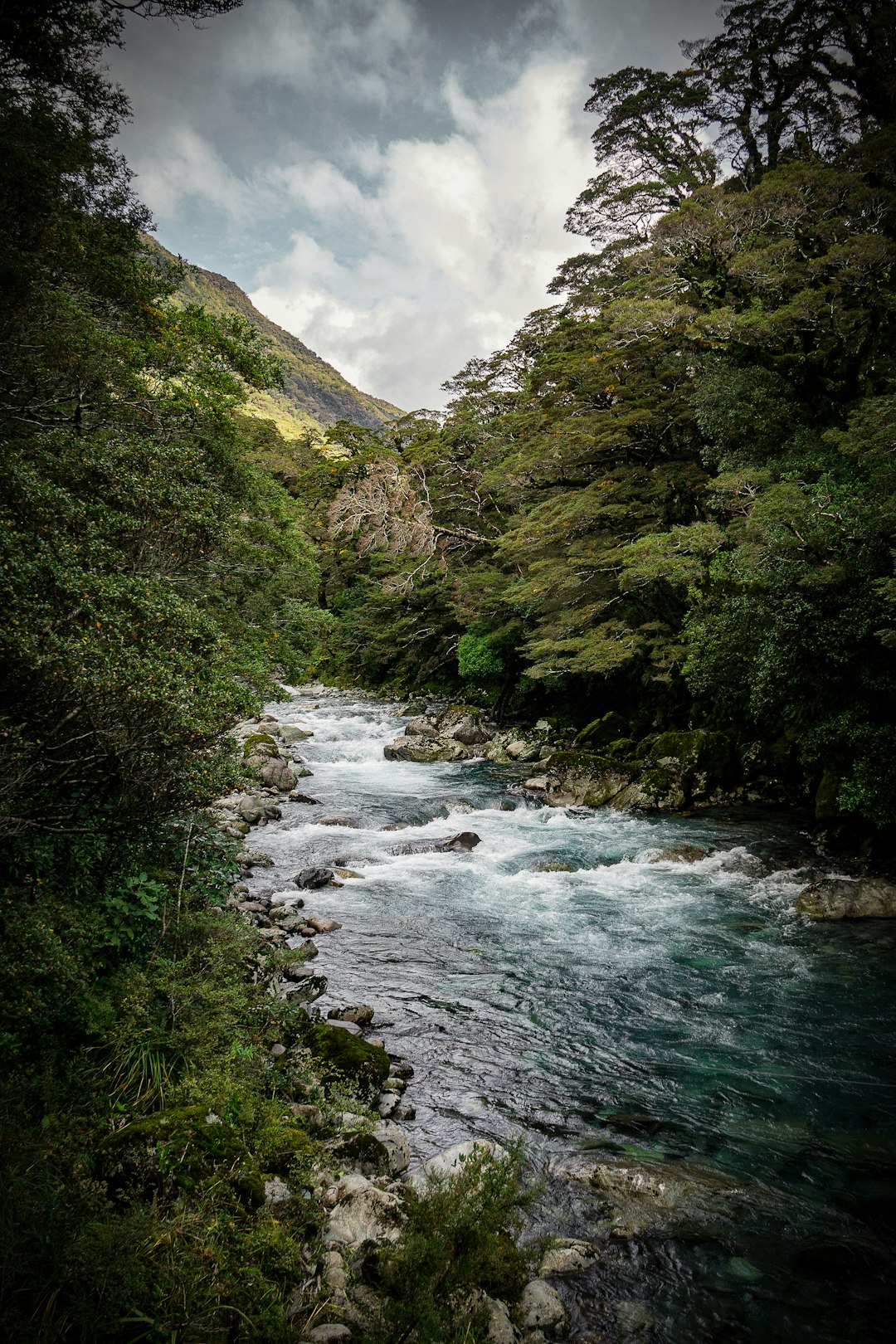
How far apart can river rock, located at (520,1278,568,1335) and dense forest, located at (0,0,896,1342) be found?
0.24 meters

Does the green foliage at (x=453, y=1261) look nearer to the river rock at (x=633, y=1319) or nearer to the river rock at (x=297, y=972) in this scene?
the river rock at (x=633, y=1319)

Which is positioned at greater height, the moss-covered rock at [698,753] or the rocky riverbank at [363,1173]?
the moss-covered rock at [698,753]

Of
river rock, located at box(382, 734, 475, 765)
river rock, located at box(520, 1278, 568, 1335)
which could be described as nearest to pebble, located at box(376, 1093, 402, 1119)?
river rock, located at box(520, 1278, 568, 1335)

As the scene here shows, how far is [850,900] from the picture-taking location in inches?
352

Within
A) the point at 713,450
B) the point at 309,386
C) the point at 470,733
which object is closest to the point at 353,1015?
the point at 713,450

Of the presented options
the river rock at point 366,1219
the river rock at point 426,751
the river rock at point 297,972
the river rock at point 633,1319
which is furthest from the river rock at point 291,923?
the river rock at point 426,751

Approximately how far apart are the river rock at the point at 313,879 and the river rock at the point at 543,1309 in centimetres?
711

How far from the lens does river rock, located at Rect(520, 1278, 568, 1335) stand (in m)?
3.56

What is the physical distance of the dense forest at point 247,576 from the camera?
3.48 m

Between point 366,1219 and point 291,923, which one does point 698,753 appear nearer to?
point 291,923

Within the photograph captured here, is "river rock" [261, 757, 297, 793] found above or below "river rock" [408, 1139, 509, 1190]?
above

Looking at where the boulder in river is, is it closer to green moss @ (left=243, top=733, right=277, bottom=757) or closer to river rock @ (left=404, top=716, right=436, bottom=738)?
green moss @ (left=243, top=733, right=277, bottom=757)

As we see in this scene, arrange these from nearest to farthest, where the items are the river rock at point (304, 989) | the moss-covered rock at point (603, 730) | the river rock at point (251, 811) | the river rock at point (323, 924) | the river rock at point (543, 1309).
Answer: the river rock at point (543, 1309)
the river rock at point (304, 989)
the river rock at point (323, 924)
the river rock at point (251, 811)
the moss-covered rock at point (603, 730)

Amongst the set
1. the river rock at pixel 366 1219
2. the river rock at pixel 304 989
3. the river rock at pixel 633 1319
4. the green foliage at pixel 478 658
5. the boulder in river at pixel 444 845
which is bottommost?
the boulder in river at pixel 444 845
